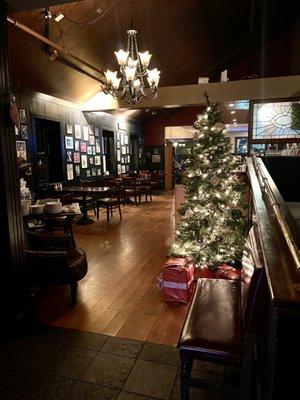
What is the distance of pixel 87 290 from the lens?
10.5 feet

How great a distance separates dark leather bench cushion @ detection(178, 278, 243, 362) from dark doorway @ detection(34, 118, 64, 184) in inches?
210

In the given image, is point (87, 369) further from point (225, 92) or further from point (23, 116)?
point (225, 92)

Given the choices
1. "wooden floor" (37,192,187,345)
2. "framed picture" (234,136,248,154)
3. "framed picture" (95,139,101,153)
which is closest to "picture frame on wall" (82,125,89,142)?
"framed picture" (95,139,101,153)

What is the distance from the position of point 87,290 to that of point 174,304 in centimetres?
102

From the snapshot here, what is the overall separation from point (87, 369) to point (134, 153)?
10434 millimetres

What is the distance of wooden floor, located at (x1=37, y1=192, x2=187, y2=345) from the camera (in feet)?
8.11

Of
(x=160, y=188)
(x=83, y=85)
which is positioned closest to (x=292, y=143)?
(x=83, y=85)

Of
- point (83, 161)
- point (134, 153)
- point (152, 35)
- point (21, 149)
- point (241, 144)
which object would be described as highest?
point (152, 35)

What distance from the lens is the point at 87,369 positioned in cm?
196

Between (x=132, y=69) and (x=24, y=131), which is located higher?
(x=132, y=69)

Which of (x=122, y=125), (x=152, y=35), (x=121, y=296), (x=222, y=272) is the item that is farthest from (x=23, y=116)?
(x=122, y=125)

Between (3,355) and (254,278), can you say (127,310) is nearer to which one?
(3,355)

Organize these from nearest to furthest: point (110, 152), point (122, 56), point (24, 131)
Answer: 1. point (122, 56)
2. point (24, 131)
3. point (110, 152)

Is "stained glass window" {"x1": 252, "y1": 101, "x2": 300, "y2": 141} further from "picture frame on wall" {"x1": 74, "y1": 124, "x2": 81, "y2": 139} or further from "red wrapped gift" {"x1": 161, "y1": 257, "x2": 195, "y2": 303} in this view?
"picture frame on wall" {"x1": 74, "y1": 124, "x2": 81, "y2": 139}
